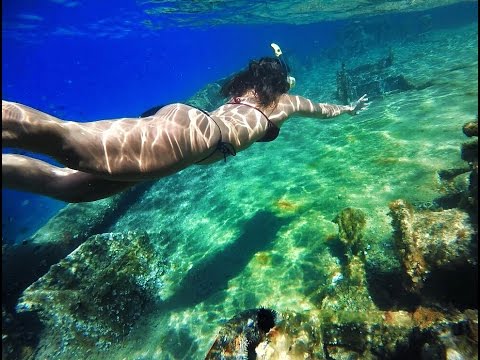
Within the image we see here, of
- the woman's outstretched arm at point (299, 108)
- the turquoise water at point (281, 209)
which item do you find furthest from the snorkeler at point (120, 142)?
the turquoise water at point (281, 209)

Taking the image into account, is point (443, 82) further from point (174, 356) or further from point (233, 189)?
point (174, 356)

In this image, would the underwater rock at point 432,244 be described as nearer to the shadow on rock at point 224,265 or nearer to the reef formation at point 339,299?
the reef formation at point 339,299

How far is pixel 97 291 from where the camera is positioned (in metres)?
5.86

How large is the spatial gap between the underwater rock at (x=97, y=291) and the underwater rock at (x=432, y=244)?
15.3 ft

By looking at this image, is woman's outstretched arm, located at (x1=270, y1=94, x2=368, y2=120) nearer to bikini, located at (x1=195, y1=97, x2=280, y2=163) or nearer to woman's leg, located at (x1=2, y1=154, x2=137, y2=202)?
bikini, located at (x1=195, y1=97, x2=280, y2=163)

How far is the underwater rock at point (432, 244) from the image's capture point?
350 centimetres

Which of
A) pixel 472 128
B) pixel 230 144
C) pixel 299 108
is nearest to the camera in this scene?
pixel 472 128

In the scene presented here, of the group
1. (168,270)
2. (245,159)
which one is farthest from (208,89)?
(168,270)

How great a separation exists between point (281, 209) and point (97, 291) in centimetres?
422

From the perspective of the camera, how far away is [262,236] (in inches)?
253

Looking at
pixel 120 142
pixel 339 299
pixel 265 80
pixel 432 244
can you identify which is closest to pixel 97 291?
pixel 120 142

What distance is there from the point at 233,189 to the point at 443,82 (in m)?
10.2

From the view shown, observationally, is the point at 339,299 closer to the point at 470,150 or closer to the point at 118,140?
the point at 470,150

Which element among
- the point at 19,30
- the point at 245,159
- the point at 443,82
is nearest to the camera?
Result: the point at 245,159
